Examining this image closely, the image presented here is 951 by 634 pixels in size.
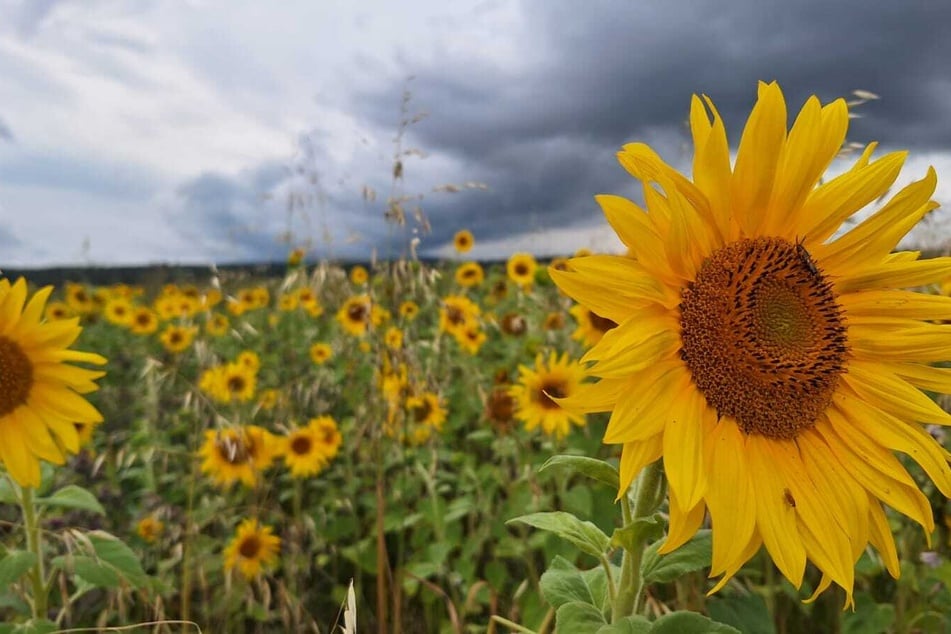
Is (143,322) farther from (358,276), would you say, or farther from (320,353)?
(320,353)

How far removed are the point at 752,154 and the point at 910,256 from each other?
1.67ft

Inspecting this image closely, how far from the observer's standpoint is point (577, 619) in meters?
1.30

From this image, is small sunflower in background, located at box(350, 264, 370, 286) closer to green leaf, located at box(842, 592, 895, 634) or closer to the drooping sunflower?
green leaf, located at box(842, 592, 895, 634)

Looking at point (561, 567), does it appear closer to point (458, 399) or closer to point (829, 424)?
point (829, 424)

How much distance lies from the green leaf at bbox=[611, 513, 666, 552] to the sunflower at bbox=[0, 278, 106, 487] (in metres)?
1.99

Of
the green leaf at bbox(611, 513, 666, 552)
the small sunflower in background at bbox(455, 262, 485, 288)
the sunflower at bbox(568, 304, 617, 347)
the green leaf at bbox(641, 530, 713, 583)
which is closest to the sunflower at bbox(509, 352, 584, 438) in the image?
the sunflower at bbox(568, 304, 617, 347)

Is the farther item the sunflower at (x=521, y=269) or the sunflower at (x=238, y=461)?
the sunflower at (x=521, y=269)

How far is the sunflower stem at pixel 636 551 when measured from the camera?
4.37ft

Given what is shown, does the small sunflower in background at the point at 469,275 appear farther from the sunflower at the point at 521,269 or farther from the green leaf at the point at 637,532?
the green leaf at the point at 637,532

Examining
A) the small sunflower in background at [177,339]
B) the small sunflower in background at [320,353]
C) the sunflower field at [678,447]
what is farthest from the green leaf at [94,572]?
the small sunflower in background at [177,339]

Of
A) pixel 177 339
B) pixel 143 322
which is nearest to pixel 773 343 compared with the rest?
pixel 177 339

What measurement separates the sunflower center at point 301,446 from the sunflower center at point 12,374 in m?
1.93

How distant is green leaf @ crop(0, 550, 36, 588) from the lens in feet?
6.63

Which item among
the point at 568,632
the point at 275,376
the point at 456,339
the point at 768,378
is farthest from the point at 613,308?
the point at 275,376
